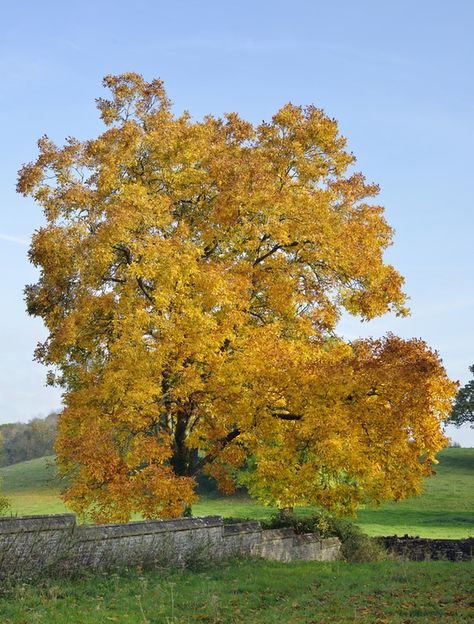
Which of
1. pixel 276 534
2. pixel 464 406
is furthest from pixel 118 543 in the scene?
pixel 464 406

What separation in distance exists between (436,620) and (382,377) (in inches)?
380

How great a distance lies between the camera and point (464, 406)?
233ft

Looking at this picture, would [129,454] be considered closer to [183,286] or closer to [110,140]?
[183,286]

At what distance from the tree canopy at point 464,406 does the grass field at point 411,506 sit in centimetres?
547

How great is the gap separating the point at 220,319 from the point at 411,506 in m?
38.9

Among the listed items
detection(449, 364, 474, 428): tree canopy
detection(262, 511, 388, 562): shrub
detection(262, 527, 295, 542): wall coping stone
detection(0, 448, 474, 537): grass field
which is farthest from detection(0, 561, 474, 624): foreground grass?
detection(449, 364, 474, 428): tree canopy

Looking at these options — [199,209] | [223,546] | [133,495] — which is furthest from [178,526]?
[199,209]

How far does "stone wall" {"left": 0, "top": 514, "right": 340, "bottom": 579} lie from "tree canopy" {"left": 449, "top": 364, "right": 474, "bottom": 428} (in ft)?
172

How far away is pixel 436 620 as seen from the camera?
38.9 feet

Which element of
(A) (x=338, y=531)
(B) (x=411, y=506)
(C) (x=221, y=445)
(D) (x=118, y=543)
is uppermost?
(C) (x=221, y=445)

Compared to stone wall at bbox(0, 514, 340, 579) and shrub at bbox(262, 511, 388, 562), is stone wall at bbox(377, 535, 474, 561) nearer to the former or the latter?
shrub at bbox(262, 511, 388, 562)

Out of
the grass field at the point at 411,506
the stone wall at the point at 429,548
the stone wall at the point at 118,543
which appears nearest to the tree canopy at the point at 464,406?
the grass field at the point at 411,506

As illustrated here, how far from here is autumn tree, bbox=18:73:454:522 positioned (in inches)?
848

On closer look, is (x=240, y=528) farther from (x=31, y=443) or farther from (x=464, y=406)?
(x=31, y=443)
